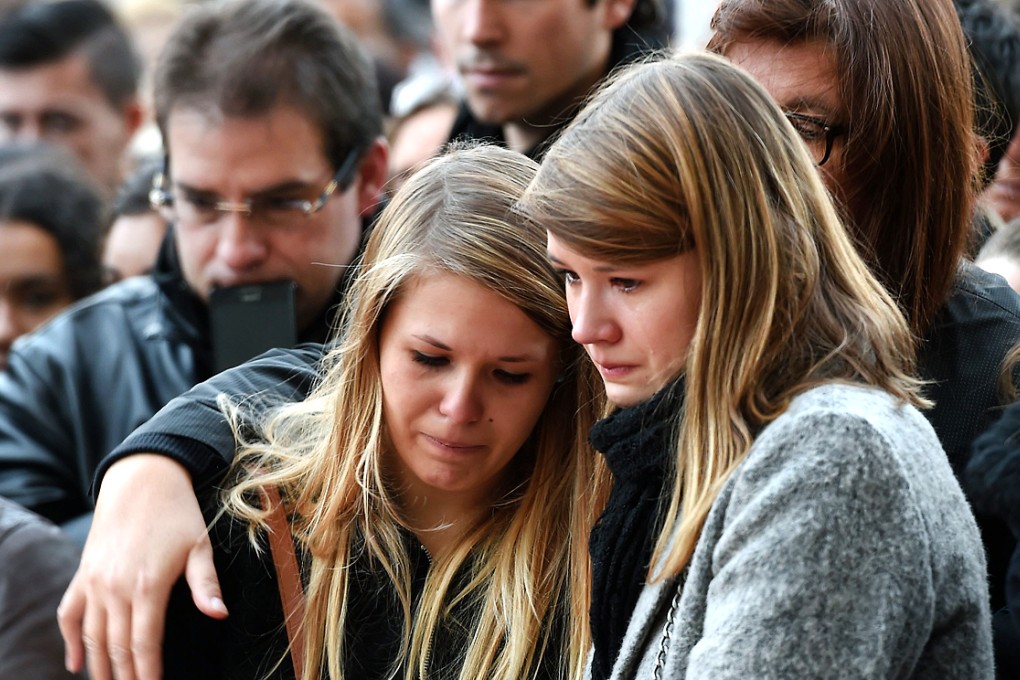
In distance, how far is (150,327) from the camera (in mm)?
3326

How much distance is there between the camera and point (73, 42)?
16.8 feet

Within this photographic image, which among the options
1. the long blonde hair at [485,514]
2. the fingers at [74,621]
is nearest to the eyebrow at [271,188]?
the long blonde hair at [485,514]

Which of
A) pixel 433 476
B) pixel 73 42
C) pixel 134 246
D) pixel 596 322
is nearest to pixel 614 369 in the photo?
pixel 596 322

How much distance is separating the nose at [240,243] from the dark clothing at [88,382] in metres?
0.16

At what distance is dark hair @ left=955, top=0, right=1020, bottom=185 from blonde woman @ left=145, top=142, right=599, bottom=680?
0.91 m

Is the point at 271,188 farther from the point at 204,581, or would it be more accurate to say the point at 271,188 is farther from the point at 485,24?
the point at 204,581

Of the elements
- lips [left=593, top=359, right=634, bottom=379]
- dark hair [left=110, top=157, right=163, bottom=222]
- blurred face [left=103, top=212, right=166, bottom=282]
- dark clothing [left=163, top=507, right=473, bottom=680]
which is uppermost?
lips [left=593, top=359, right=634, bottom=379]

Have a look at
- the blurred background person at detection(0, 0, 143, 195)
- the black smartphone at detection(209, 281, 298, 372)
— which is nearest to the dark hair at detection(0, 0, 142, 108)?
the blurred background person at detection(0, 0, 143, 195)

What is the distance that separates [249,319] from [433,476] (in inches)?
41.5

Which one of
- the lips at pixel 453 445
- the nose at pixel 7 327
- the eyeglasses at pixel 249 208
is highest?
the lips at pixel 453 445

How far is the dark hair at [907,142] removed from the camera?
2.04 metres

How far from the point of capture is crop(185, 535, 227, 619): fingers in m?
2.01

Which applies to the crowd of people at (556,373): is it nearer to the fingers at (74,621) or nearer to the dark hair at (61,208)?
the fingers at (74,621)

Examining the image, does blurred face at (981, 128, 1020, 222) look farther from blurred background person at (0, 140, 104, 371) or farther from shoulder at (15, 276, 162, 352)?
blurred background person at (0, 140, 104, 371)
